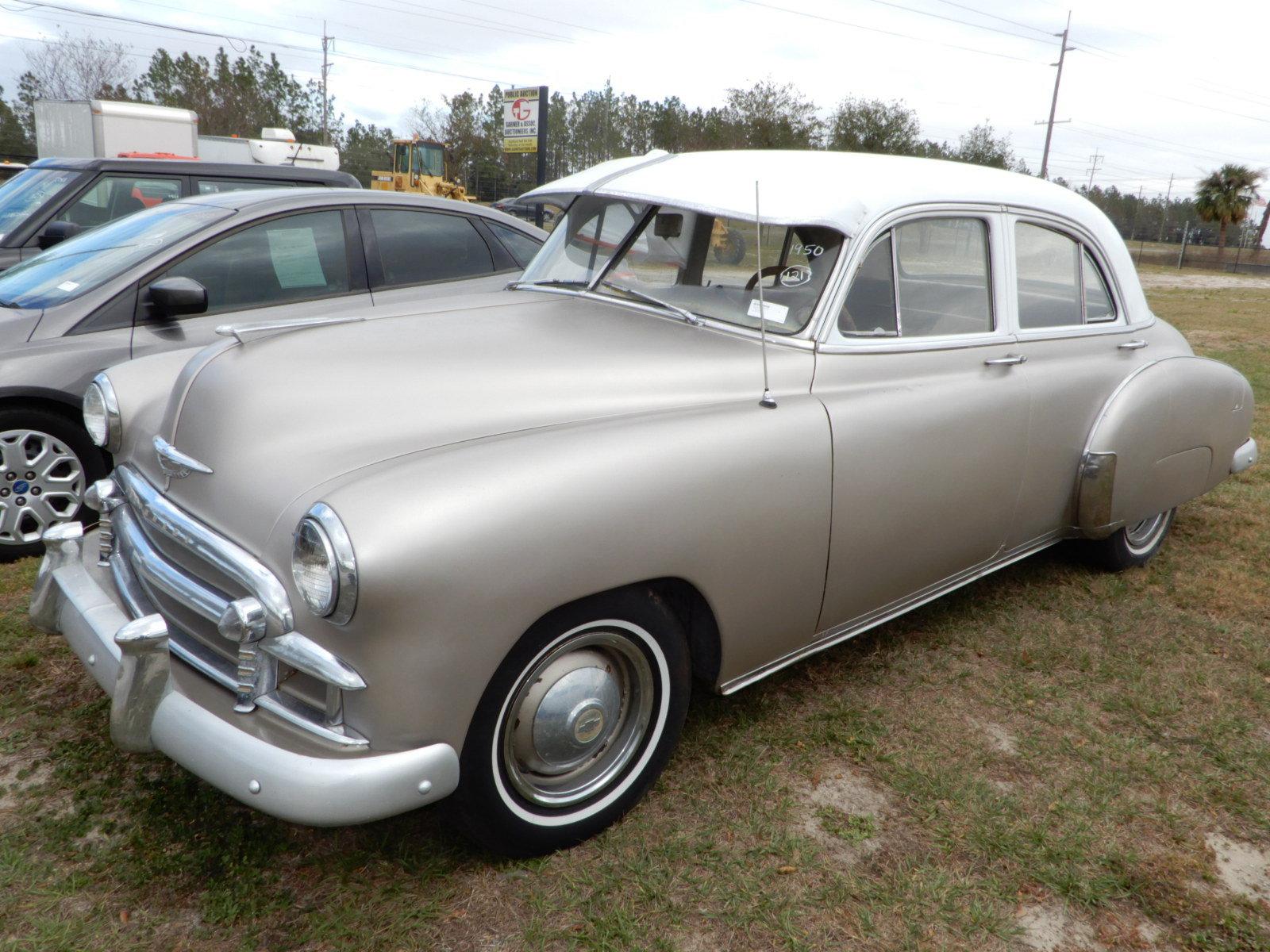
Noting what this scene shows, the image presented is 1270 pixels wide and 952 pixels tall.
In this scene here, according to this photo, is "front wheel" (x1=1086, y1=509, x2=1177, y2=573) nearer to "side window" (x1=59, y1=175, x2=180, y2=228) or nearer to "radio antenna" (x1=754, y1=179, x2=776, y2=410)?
"radio antenna" (x1=754, y1=179, x2=776, y2=410)

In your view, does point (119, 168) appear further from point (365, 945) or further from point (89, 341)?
point (365, 945)

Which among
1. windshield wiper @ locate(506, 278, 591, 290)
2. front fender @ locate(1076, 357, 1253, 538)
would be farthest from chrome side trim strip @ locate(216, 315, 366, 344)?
front fender @ locate(1076, 357, 1253, 538)

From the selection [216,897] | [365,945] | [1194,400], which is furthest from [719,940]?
[1194,400]

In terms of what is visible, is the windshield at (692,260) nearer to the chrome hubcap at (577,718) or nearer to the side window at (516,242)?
the chrome hubcap at (577,718)

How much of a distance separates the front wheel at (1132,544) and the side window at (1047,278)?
40.6 inches

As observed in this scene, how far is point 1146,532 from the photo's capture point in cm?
443

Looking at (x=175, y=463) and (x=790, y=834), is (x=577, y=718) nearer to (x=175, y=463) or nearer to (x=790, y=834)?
(x=790, y=834)

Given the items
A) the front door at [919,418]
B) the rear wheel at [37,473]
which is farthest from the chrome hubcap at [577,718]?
the rear wheel at [37,473]

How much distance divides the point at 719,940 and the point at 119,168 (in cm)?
578

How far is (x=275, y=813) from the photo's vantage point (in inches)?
75.1

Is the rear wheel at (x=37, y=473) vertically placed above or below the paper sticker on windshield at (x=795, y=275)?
below

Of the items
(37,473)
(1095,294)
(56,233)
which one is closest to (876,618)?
(1095,294)

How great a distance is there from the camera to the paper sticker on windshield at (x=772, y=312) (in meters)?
2.94

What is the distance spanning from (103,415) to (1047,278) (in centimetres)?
332
